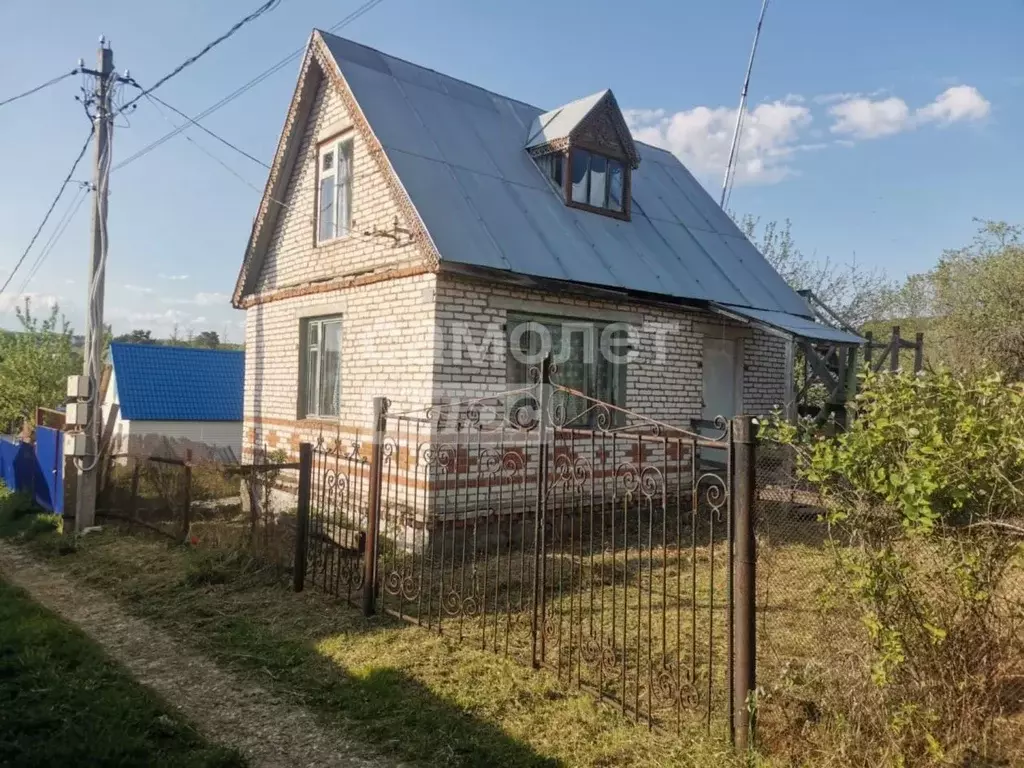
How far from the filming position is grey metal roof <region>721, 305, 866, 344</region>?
8.84 meters

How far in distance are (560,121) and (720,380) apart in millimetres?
4346

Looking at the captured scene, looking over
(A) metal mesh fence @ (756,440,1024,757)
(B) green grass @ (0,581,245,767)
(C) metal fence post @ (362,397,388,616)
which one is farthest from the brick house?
(A) metal mesh fence @ (756,440,1024,757)

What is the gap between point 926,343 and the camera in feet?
70.3

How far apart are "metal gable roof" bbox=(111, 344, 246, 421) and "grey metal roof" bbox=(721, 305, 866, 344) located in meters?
12.6

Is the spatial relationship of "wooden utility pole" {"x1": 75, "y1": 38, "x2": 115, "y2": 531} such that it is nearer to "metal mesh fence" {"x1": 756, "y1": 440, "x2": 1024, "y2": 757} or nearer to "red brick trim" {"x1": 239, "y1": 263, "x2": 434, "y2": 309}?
"red brick trim" {"x1": 239, "y1": 263, "x2": 434, "y2": 309}

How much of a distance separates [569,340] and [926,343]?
57.5ft

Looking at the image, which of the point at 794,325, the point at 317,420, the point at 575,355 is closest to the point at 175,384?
the point at 317,420

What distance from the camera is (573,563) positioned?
6480mm

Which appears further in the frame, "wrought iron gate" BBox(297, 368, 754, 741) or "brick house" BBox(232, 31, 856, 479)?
"brick house" BBox(232, 31, 856, 479)

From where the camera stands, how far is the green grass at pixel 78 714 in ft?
11.1

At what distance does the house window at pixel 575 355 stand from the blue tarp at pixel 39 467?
6.45 metres

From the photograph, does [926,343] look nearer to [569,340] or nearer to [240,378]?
[569,340]

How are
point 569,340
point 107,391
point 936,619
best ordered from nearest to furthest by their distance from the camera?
point 936,619 < point 569,340 < point 107,391

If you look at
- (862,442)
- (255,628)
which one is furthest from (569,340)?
(862,442)
